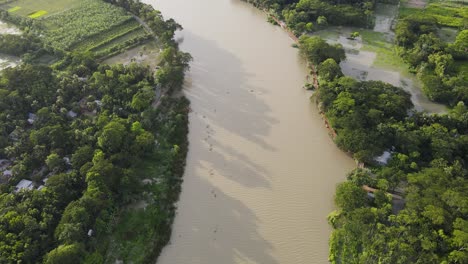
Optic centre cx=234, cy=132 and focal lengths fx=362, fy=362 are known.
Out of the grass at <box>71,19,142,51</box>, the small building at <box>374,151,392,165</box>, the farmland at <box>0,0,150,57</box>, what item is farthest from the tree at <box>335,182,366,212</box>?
the grass at <box>71,19,142,51</box>

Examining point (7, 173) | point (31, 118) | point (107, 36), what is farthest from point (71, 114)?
point (107, 36)

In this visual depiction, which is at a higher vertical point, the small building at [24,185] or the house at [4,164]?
the small building at [24,185]

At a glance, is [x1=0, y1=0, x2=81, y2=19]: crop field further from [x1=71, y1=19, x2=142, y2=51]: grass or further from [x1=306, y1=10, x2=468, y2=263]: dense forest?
[x1=306, y1=10, x2=468, y2=263]: dense forest

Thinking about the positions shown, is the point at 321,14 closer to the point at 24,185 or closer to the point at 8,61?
the point at 8,61

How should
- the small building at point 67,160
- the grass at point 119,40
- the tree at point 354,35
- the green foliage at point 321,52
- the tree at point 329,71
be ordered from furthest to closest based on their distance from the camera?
the tree at point 354,35 < the grass at point 119,40 < the green foliage at point 321,52 < the tree at point 329,71 < the small building at point 67,160

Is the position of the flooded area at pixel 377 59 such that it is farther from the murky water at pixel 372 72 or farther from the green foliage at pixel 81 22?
the green foliage at pixel 81 22

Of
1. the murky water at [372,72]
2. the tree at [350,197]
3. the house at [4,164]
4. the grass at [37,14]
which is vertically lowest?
the house at [4,164]

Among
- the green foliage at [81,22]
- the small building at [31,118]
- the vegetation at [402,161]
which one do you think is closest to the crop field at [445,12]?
the vegetation at [402,161]
